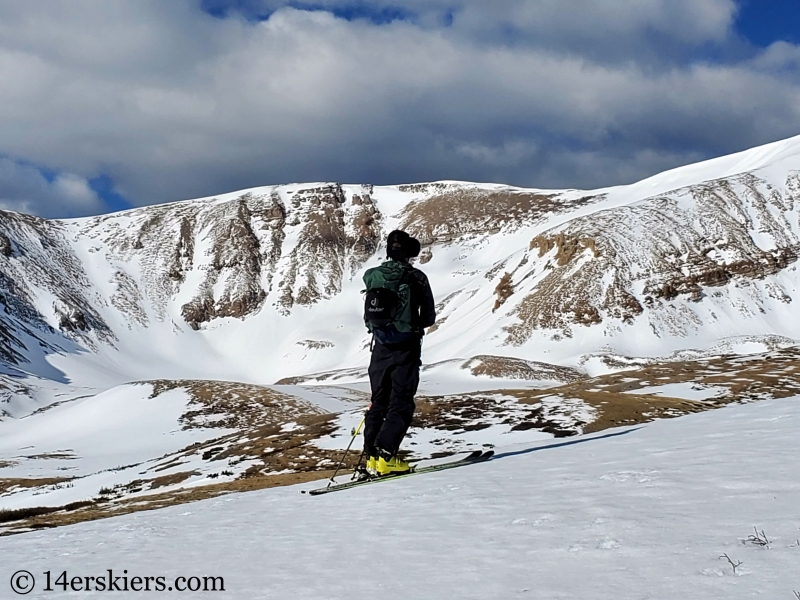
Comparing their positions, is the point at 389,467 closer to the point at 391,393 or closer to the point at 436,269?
the point at 391,393

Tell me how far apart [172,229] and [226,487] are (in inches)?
5301

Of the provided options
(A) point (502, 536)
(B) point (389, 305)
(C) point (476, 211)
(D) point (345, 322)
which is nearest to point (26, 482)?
(B) point (389, 305)

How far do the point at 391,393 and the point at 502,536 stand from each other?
3.88m

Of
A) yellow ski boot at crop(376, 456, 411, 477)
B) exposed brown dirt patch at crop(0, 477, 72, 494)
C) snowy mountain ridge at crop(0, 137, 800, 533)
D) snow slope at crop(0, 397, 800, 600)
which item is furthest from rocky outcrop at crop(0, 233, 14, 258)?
snow slope at crop(0, 397, 800, 600)

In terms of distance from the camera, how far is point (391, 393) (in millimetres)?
8578

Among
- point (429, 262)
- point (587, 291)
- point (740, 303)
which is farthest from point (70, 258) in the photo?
point (740, 303)

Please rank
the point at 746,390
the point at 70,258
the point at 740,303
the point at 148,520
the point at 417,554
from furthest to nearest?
1. the point at 70,258
2. the point at 740,303
3. the point at 746,390
4. the point at 148,520
5. the point at 417,554

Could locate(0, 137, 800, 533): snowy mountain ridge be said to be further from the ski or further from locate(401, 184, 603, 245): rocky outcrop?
→ the ski

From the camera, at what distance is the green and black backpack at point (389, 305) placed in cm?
837

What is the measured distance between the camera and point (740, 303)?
2889 inches

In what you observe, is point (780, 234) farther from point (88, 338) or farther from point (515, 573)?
point (88, 338)

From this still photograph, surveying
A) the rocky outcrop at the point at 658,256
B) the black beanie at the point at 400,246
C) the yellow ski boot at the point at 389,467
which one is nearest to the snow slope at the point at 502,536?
the yellow ski boot at the point at 389,467

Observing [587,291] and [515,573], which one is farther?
[587,291]

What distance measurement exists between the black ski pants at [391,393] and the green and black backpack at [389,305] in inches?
7.3
